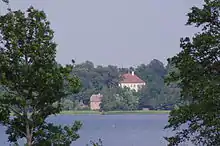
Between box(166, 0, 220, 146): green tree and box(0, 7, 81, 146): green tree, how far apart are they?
286cm

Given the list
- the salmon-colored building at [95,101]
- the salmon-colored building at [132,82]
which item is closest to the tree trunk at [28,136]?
the salmon-colored building at [95,101]

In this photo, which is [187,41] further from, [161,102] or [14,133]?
[161,102]

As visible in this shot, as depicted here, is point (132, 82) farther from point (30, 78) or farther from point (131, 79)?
point (30, 78)

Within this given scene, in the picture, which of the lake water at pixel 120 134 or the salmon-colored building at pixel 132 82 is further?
the salmon-colored building at pixel 132 82

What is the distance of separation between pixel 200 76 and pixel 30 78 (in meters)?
4.13

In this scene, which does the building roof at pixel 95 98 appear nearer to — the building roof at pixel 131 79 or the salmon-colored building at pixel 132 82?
the salmon-colored building at pixel 132 82

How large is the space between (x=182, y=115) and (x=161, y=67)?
133673mm

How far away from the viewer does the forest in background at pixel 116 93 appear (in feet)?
365

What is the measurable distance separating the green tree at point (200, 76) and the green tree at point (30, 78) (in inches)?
113

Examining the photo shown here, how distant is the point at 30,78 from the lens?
13.0 metres

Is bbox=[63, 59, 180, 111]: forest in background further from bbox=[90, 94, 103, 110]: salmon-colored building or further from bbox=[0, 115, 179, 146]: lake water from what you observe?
bbox=[0, 115, 179, 146]: lake water

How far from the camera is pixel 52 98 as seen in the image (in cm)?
1330

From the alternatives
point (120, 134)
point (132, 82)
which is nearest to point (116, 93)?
point (132, 82)

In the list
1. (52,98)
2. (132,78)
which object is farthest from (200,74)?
(132,78)
